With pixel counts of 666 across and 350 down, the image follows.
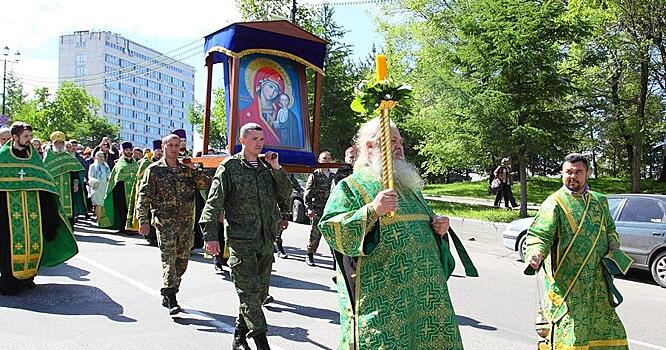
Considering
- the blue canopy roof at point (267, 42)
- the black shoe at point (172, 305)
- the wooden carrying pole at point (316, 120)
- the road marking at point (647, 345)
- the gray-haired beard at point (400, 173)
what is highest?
the blue canopy roof at point (267, 42)

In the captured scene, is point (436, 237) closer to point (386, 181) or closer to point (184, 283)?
point (386, 181)

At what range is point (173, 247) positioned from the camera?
661 cm

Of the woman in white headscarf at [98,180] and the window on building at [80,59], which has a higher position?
the window on building at [80,59]

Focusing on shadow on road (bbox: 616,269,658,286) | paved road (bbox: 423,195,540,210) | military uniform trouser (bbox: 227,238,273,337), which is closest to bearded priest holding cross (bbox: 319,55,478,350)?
military uniform trouser (bbox: 227,238,273,337)

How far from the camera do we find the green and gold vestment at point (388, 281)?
3238mm

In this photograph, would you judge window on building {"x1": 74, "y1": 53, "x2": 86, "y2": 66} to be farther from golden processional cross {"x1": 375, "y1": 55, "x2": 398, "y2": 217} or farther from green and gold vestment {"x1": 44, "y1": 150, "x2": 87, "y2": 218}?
golden processional cross {"x1": 375, "y1": 55, "x2": 398, "y2": 217}

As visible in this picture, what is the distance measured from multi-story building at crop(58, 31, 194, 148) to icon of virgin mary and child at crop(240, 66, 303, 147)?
104m

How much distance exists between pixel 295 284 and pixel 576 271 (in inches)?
181

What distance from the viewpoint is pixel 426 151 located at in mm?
19484

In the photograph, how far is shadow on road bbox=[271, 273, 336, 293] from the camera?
8344 millimetres

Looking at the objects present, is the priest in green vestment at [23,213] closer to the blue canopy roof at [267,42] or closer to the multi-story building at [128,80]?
the blue canopy roof at [267,42]

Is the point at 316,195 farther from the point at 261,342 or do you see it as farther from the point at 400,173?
the point at 400,173

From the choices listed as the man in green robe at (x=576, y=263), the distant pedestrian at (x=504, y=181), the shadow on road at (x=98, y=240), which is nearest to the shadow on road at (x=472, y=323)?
the man in green robe at (x=576, y=263)

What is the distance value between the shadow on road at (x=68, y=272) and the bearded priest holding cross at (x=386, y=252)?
6.08 metres
